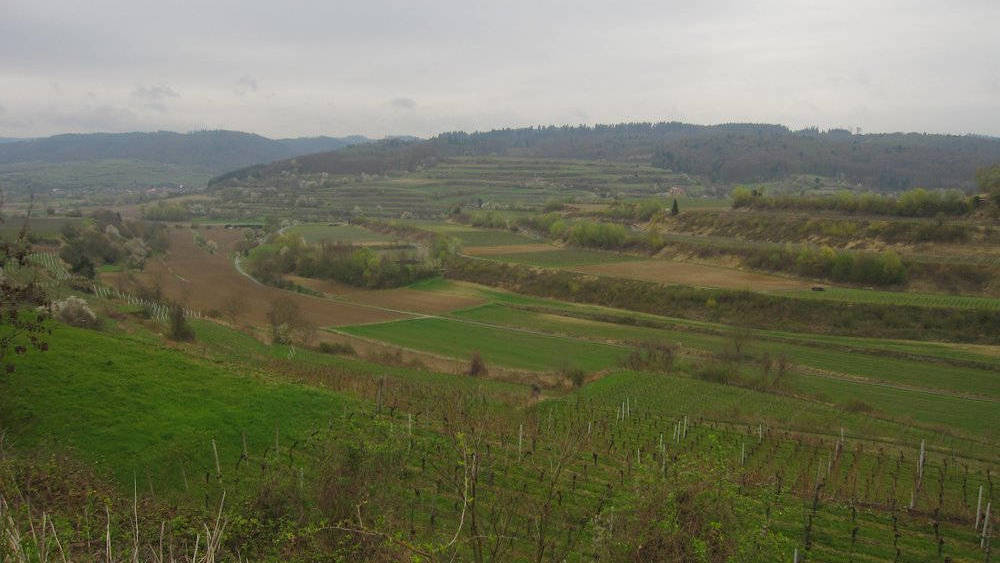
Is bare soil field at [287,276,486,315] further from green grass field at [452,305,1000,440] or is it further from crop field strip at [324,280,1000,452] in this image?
green grass field at [452,305,1000,440]

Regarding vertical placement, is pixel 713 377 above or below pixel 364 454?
below

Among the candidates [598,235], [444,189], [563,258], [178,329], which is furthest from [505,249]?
[444,189]

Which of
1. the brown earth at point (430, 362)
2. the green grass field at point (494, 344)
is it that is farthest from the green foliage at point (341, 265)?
the brown earth at point (430, 362)

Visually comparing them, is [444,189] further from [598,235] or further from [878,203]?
[878,203]

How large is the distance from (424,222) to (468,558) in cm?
9742

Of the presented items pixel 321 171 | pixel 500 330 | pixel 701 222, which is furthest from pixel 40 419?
pixel 321 171

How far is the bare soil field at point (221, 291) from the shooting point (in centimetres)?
5028

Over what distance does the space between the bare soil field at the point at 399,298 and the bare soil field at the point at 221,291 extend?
2654 mm

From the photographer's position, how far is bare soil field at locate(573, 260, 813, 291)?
55.0 m

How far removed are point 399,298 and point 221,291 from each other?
49.5ft

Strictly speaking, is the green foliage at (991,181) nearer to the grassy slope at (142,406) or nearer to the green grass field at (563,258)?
the green grass field at (563,258)

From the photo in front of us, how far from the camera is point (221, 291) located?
5822 cm

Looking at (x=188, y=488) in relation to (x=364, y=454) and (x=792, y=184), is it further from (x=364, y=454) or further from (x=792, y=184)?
(x=792, y=184)

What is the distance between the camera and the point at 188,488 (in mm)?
12883
